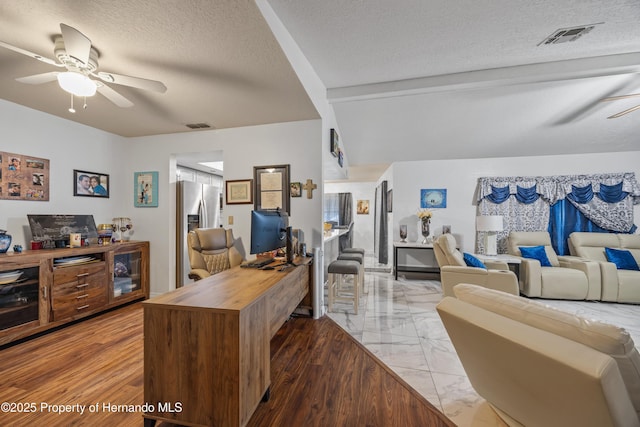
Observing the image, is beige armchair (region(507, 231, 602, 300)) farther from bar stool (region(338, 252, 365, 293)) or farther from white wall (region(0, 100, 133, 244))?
white wall (region(0, 100, 133, 244))

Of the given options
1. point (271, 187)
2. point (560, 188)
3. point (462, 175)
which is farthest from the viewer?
point (462, 175)

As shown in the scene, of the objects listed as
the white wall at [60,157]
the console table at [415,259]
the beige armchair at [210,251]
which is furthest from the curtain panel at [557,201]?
the white wall at [60,157]

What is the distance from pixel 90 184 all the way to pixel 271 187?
249 centimetres

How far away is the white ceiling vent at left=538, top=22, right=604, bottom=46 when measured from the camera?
2.13 metres

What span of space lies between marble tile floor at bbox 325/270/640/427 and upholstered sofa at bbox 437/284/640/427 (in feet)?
1.23

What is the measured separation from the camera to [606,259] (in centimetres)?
394

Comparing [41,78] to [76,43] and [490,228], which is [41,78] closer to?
[76,43]

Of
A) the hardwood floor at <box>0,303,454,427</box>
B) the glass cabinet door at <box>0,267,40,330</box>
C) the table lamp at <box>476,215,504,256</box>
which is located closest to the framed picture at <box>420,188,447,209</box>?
the table lamp at <box>476,215,504,256</box>

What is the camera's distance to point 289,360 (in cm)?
211

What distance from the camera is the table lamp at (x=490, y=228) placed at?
4.27m

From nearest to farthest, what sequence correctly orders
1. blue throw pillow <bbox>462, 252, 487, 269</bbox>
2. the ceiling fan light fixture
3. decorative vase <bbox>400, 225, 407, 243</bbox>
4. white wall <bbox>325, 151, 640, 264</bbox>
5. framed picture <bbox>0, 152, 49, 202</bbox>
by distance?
1. the ceiling fan light fixture
2. framed picture <bbox>0, 152, 49, 202</bbox>
3. blue throw pillow <bbox>462, 252, 487, 269</bbox>
4. white wall <bbox>325, 151, 640, 264</bbox>
5. decorative vase <bbox>400, 225, 407, 243</bbox>

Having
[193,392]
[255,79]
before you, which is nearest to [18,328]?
[193,392]

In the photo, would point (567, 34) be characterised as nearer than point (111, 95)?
No

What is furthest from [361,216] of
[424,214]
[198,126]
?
[198,126]
